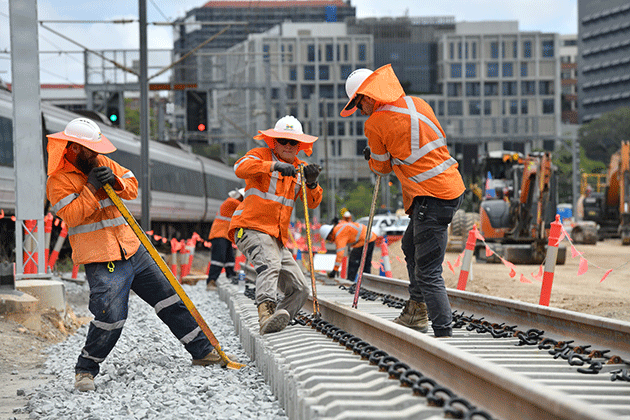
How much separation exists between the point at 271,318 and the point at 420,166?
1643 mm

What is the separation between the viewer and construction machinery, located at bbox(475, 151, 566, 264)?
1938 centimetres

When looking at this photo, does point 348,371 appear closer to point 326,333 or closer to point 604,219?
point 326,333

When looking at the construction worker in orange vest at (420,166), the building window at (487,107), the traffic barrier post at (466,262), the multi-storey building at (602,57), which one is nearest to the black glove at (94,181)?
the construction worker in orange vest at (420,166)

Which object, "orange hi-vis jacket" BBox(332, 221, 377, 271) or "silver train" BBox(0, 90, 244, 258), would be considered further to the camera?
"silver train" BBox(0, 90, 244, 258)

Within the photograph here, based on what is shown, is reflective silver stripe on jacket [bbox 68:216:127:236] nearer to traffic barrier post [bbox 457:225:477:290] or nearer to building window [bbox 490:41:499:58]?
traffic barrier post [bbox 457:225:477:290]

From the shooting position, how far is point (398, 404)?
3.63 meters

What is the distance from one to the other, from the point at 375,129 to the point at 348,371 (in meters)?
1.90

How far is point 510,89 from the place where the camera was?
11238cm

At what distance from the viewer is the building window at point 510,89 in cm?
11194

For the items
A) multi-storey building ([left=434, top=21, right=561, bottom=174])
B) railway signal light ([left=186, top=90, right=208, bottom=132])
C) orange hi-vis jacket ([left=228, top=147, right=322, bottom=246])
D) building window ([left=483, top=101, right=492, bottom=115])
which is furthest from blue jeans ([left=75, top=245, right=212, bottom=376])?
building window ([left=483, top=101, right=492, bottom=115])

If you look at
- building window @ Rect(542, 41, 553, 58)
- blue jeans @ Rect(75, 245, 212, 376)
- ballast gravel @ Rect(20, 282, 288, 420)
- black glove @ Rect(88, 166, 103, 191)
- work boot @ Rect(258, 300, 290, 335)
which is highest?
building window @ Rect(542, 41, 553, 58)

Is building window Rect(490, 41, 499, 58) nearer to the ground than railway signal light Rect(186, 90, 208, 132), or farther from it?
farther from it

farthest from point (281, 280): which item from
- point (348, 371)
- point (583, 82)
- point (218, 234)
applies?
point (583, 82)

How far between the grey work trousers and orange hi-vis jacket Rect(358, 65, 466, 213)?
1241 millimetres
